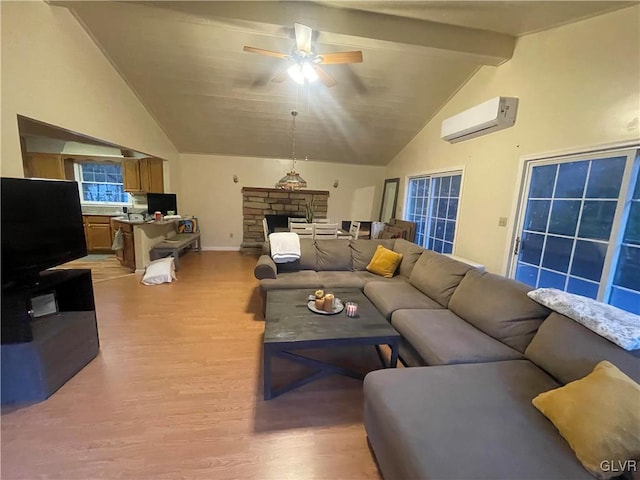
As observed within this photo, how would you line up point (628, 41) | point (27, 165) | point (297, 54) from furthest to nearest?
point (27, 165) < point (297, 54) < point (628, 41)

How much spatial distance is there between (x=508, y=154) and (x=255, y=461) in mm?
3731

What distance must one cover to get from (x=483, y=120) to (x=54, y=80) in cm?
436

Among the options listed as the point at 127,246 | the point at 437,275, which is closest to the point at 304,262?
the point at 437,275

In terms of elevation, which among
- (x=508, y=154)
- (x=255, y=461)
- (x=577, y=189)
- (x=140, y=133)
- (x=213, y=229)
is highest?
(x=140, y=133)

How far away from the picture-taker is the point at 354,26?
263 centimetres

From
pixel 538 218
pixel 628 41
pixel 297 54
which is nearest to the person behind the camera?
pixel 628 41

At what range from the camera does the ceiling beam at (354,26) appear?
2.46m

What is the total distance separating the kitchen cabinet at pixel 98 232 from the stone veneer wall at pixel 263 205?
2.60m

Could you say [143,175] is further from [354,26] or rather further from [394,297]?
[394,297]

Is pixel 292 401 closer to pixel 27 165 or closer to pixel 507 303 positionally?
pixel 507 303

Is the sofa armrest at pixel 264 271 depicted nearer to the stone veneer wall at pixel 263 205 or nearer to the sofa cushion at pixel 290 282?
the sofa cushion at pixel 290 282

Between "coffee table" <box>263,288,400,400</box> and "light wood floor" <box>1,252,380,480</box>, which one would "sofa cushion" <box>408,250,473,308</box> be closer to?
→ "coffee table" <box>263,288,400,400</box>

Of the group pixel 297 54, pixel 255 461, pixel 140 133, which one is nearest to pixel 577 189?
pixel 297 54

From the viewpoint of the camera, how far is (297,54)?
2506 mm
